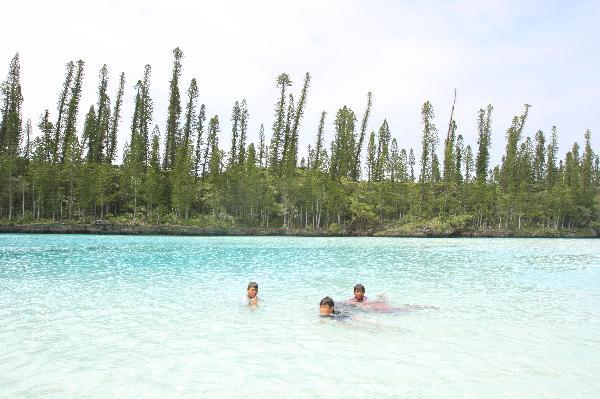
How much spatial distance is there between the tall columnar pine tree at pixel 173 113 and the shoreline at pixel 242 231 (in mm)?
19094

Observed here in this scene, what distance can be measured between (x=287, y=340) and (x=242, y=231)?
153 ft

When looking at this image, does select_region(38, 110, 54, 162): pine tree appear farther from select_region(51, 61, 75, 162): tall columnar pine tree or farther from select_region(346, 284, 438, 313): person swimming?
select_region(346, 284, 438, 313): person swimming

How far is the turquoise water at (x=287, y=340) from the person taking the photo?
565 cm

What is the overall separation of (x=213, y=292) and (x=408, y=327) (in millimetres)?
5974

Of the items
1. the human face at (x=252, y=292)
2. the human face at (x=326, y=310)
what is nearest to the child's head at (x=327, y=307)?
the human face at (x=326, y=310)

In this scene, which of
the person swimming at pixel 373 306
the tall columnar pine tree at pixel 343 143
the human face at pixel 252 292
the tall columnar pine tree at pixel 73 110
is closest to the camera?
the person swimming at pixel 373 306

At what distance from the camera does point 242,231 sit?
177 ft

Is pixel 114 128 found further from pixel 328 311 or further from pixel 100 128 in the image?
pixel 328 311

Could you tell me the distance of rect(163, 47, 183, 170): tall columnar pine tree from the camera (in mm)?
67188

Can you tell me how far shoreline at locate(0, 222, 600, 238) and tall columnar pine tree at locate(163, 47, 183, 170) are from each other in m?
19.1

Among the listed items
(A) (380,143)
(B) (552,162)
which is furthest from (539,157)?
(A) (380,143)

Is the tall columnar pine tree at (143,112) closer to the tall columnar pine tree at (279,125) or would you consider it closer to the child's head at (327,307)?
the tall columnar pine tree at (279,125)

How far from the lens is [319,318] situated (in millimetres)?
9484

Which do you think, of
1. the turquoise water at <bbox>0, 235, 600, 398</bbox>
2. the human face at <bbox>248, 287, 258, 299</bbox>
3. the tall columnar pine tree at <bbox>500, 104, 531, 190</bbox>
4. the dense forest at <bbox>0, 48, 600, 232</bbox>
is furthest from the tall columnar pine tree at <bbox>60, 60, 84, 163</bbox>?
the tall columnar pine tree at <bbox>500, 104, 531, 190</bbox>
